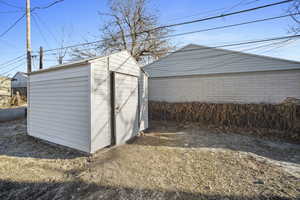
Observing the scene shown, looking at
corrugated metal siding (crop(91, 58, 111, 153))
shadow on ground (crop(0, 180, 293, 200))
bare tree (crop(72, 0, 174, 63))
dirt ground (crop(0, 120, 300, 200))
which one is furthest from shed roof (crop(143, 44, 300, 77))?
shadow on ground (crop(0, 180, 293, 200))

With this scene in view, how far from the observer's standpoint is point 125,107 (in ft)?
15.3

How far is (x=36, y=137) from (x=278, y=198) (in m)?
6.67

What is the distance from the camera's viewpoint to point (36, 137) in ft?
15.8

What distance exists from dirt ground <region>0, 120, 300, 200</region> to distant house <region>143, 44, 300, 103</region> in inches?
126

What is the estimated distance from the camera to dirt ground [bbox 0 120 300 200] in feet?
7.32

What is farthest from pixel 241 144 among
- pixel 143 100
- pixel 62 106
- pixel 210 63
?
pixel 62 106

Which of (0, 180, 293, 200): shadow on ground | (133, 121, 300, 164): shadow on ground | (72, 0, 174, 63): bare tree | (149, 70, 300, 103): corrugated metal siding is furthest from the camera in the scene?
(72, 0, 174, 63): bare tree

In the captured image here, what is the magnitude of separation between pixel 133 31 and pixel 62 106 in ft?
30.8

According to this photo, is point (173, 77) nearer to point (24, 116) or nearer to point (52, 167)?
point (52, 167)

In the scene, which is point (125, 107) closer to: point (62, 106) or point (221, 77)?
point (62, 106)

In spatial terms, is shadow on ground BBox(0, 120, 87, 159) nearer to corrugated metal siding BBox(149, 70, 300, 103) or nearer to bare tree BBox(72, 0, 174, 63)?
corrugated metal siding BBox(149, 70, 300, 103)

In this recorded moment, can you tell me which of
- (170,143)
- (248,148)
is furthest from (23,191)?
(248,148)

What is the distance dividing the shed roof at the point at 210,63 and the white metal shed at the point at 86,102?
13.7 ft

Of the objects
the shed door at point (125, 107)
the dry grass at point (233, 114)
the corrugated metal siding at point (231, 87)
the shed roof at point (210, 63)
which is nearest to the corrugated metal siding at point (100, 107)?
the shed door at point (125, 107)
